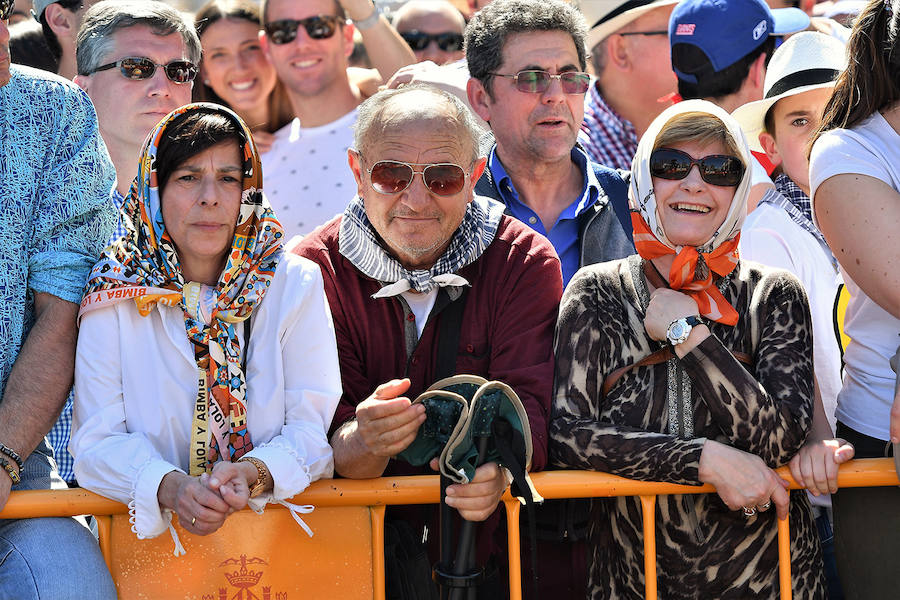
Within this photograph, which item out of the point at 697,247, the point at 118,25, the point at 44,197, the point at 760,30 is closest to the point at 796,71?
the point at 760,30

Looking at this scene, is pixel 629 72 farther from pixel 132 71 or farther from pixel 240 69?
pixel 132 71

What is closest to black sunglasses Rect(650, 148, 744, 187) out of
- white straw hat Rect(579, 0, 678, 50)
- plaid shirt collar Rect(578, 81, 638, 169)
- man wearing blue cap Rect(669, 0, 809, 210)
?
man wearing blue cap Rect(669, 0, 809, 210)

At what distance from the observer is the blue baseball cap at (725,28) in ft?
15.4

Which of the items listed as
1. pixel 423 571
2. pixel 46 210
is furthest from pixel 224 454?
pixel 46 210

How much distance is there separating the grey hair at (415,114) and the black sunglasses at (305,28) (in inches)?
72.8

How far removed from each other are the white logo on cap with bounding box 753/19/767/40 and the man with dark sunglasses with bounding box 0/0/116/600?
9.30 ft

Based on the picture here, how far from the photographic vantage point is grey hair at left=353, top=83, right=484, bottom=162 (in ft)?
11.6

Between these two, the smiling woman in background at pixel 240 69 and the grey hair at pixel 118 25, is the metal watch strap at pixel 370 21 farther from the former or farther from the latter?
the grey hair at pixel 118 25

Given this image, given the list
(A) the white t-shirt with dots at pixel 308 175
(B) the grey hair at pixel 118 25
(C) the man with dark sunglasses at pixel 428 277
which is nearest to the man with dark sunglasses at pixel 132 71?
(B) the grey hair at pixel 118 25

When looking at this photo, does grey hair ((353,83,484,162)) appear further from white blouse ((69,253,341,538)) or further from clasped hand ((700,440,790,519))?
clasped hand ((700,440,790,519))

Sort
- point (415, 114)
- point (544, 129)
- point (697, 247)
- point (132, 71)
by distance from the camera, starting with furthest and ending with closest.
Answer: point (544, 129) < point (132, 71) < point (415, 114) < point (697, 247)

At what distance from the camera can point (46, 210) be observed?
3197 mm

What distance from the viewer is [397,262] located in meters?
3.43

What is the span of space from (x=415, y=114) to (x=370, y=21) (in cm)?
239
